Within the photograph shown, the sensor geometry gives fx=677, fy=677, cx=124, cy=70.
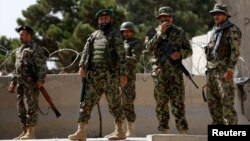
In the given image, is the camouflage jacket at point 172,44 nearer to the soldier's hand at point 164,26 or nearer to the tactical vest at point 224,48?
the soldier's hand at point 164,26

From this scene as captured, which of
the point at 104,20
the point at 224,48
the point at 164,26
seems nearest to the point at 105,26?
the point at 104,20

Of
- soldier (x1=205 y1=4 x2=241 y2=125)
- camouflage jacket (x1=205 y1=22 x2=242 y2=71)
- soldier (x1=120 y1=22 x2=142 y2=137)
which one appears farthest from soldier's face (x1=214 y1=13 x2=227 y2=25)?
soldier (x1=120 y1=22 x2=142 y2=137)

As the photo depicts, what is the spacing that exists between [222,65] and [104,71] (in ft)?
4.80

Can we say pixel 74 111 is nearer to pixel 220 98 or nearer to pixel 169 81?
pixel 169 81

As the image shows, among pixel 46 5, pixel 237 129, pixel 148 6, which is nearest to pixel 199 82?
pixel 237 129

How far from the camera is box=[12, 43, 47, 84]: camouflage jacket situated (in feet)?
31.2

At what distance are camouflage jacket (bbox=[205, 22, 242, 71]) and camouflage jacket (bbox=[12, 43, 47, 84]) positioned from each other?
8.16ft

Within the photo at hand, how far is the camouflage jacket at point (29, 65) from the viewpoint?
31.2 feet

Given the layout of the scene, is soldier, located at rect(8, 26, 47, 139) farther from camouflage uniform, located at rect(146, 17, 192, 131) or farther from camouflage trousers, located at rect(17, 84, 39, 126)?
camouflage uniform, located at rect(146, 17, 192, 131)

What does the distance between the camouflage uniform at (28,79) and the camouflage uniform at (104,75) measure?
1.23m

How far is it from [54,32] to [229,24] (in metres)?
19.1

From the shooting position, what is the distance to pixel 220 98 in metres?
8.41

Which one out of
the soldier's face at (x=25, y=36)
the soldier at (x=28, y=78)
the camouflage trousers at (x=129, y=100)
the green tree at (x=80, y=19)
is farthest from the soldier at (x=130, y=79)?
the green tree at (x=80, y=19)

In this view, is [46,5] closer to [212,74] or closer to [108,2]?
[108,2]
